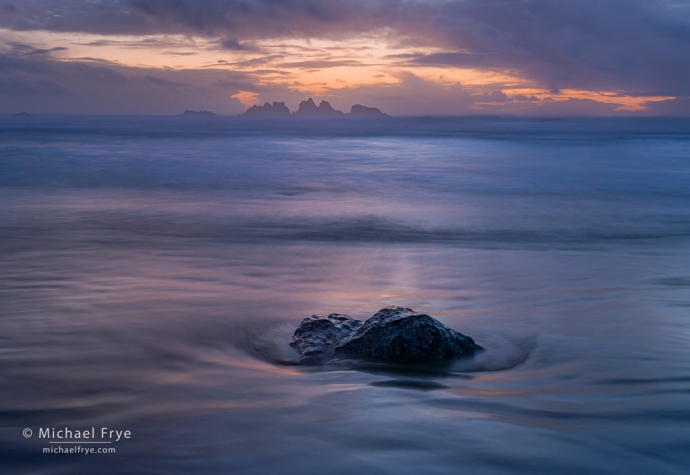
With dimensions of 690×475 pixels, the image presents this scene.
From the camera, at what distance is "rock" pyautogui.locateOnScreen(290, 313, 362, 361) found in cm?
513

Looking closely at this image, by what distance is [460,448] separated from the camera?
3.51 m

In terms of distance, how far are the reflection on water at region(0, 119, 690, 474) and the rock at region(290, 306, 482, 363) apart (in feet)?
0.58

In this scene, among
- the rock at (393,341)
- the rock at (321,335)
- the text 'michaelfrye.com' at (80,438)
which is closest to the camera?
the text 'michaelfrye.com' at (80,438)

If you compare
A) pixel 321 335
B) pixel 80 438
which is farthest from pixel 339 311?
pixel 80 438

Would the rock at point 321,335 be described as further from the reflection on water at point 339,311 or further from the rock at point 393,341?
the reflection on water at point 339,311

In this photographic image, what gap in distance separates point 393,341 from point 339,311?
1.93 m

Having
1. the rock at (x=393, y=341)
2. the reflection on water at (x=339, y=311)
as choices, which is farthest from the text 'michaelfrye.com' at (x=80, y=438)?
the rock at (x=393, y=341)

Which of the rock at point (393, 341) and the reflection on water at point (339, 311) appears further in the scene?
the rock at point (393, 341)

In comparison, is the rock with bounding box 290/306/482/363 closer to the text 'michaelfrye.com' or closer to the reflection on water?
the reflection on water

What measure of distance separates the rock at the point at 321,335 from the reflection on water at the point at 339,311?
0.74 ft

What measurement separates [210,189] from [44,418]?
16.9 metres

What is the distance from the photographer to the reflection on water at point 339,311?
3.53m

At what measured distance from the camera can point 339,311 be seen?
22.4ft

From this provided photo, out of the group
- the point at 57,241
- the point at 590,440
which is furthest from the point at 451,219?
→ the point at 590,440
